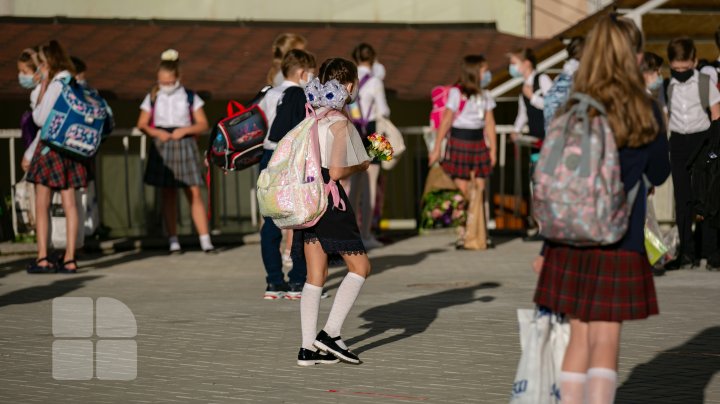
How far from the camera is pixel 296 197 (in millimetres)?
8352

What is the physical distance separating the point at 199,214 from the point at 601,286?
9817 mm

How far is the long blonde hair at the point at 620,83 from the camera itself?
5.93m

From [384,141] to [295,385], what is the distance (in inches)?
63.9

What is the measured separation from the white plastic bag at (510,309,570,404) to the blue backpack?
7.69m

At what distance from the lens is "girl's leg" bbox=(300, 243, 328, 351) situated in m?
8.52

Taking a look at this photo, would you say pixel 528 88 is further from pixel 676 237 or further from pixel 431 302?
pixel 431 302

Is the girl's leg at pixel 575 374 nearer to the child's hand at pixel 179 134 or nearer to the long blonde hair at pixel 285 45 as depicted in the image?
the long blonde hair at pixel 285 45

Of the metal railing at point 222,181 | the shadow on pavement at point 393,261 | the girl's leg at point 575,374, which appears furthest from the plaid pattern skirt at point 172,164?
the girl's leg at point 575,374

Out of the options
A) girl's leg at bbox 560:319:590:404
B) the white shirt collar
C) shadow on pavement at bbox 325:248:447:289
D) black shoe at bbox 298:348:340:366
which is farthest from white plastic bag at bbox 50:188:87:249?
girl's leg at bbox 560:319:590:404

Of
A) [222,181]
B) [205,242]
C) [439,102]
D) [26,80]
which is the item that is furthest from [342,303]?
[222,181]

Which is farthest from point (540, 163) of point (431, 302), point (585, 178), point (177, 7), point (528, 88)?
point (177, 7)

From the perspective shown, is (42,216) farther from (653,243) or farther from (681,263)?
(681,263)

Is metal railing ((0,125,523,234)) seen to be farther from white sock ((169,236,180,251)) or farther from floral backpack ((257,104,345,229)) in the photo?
floral backpack ((257,104,345,229))

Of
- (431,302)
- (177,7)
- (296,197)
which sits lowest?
(431,302)
